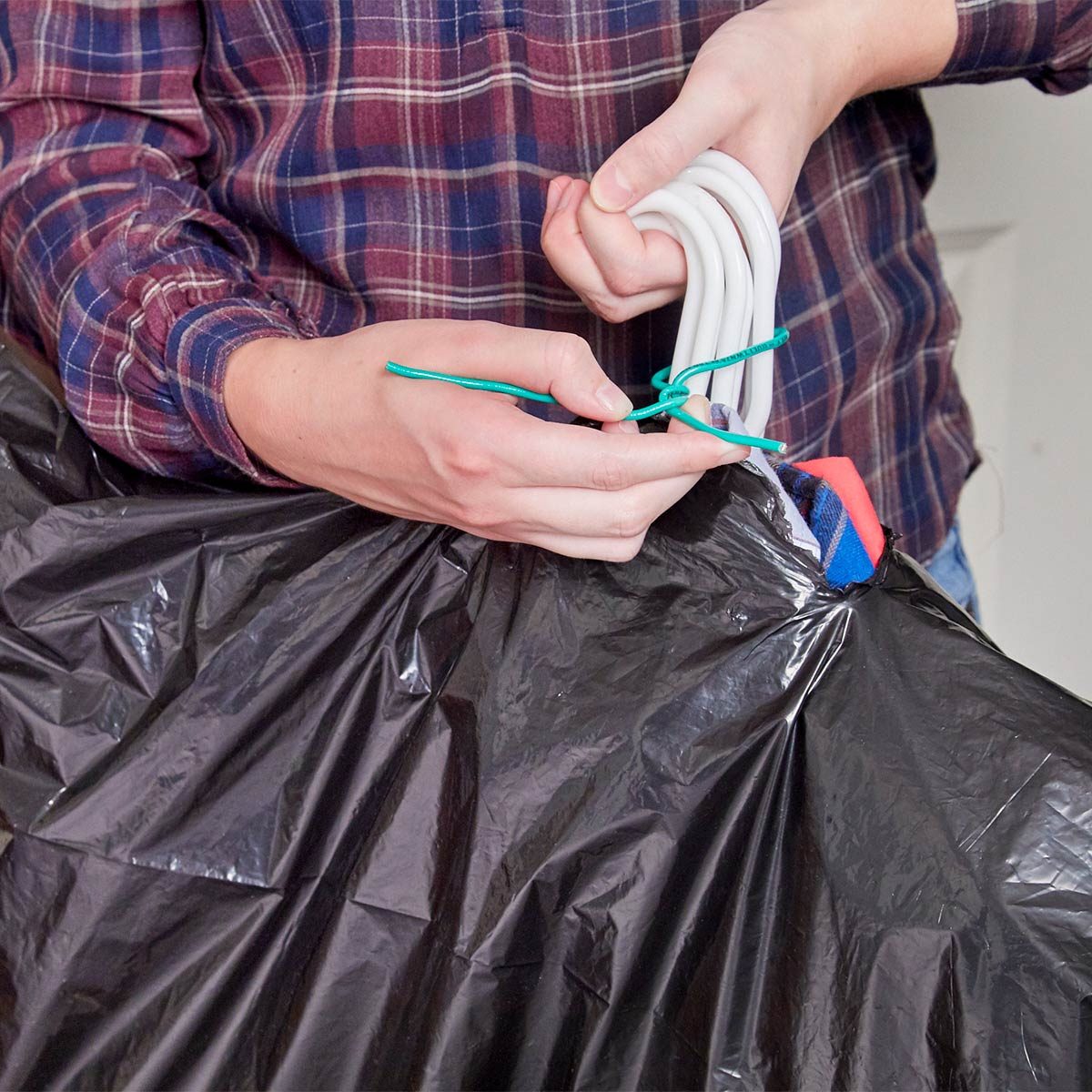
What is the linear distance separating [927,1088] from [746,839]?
13 cm

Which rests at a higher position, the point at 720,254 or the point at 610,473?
the point at 720,254

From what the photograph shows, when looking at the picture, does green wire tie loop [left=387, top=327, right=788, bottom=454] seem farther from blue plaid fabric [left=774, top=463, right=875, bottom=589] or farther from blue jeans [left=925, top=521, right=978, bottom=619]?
blue jeans [left=925, top=521, right=978, bottom=619]

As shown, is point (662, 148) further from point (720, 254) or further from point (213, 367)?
point (213, 367)

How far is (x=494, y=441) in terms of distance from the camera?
502 mm

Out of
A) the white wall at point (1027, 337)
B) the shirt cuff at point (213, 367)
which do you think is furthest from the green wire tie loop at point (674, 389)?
the white wall at point (1027, 337)

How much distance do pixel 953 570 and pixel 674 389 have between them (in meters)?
0.39

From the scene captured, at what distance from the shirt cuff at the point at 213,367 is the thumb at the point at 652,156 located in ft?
0.74

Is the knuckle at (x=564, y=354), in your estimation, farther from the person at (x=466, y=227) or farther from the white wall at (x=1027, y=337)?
the white wall at (x=1027, y=337)

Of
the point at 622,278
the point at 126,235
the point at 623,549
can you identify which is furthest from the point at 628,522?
the point at 126,235

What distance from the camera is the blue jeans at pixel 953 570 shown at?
80 cm

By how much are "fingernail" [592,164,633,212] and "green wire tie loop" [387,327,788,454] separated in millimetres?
89

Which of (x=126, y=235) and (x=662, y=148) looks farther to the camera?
(x=126, y=235)

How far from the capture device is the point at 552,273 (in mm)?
664

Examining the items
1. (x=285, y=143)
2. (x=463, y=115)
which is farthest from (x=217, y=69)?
(x=463, y=115)
